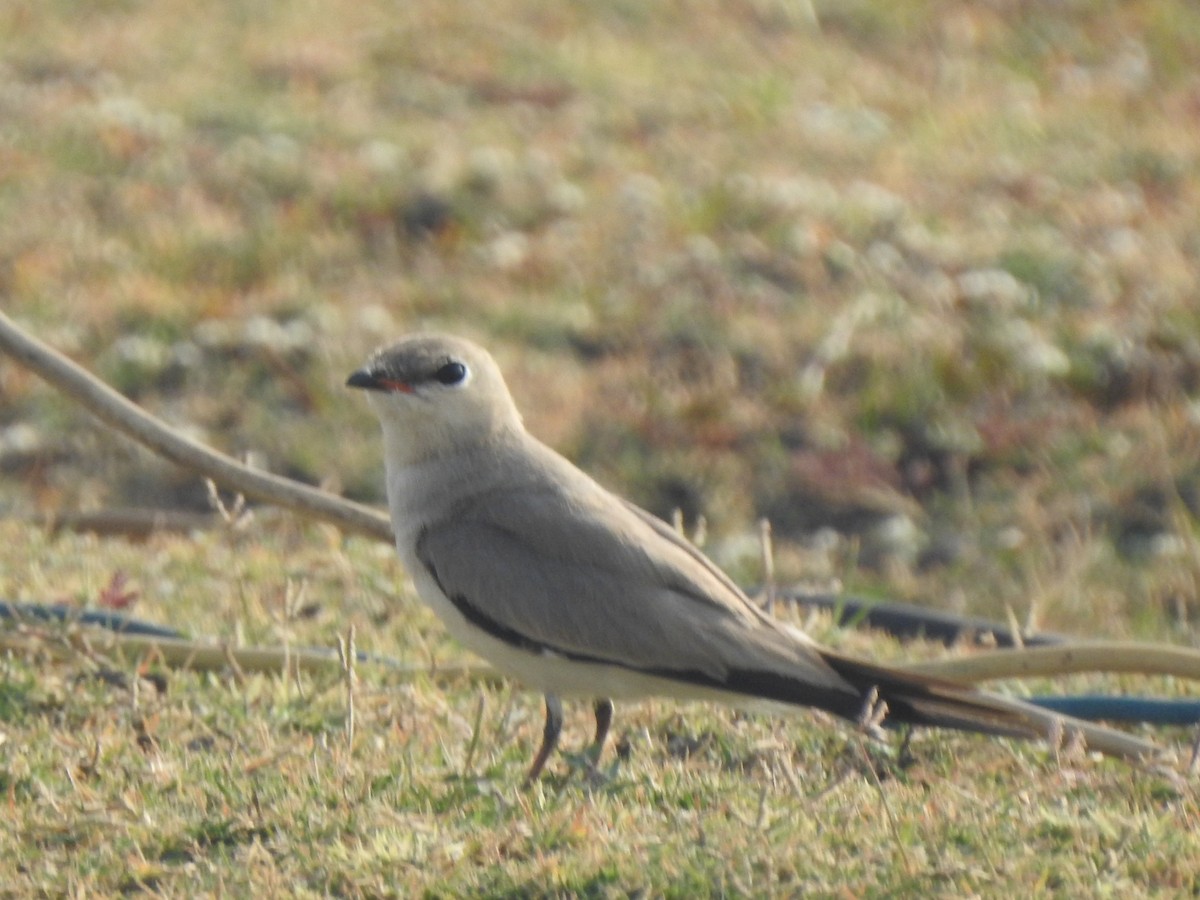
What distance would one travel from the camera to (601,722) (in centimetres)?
430

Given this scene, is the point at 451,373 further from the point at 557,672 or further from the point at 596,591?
the point at 557,672

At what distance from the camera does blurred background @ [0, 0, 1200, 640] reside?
26.3ft

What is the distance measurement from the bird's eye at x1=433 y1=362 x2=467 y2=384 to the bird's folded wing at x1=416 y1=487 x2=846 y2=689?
1.06 ft

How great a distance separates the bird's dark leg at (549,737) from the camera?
160 inches

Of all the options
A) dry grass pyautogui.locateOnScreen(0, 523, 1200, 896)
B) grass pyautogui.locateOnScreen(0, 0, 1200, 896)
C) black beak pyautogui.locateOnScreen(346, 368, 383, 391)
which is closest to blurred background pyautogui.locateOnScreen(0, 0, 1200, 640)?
grass pyautogui.locateOnScreen(0, 0, 1200, 896)

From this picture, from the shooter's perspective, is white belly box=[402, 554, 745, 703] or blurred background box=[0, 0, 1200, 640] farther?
blurred background box=[0, 0, 1200, 640]

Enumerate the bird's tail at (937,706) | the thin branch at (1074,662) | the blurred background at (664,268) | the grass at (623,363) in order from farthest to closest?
1. the blurred background at (664,268)
2. the thin branch at (1074,662)
3. the bird's tail at (937,706)
4. the grass at (623,363)

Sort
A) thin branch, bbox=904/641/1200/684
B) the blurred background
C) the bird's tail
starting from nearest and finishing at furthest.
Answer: the bird's tail, thin branch, bbox=904/641/1200/684, the blurred background

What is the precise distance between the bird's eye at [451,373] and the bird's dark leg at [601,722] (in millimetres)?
835

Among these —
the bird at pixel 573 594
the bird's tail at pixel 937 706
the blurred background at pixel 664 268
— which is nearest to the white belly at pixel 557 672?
the bird at pixel 573 594

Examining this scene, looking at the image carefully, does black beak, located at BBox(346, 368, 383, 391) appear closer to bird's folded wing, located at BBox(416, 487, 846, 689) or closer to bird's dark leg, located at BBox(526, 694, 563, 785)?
bird's folded wing, located at BBox(416, 487, 846, 689)

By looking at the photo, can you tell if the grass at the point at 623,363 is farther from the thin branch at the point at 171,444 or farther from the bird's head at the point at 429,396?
the bird's head at the point at 429,396

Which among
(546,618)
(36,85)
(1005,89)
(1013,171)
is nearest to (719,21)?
(1005,89)

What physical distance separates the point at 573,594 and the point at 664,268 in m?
5.46
